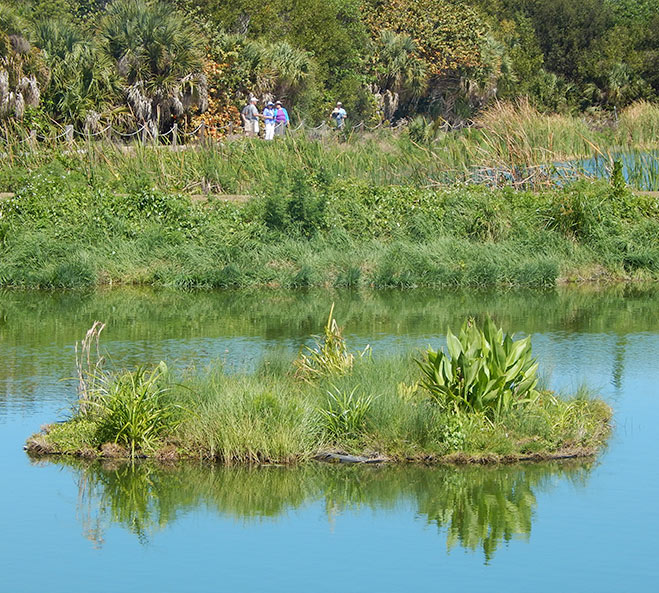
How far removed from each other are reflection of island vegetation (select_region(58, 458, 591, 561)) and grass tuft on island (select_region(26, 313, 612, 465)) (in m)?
0.16

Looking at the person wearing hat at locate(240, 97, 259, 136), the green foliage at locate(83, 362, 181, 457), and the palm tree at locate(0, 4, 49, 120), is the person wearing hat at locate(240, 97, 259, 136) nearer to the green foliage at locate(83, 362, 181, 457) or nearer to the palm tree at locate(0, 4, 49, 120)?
the palm tree at locate(0, 4, 49, 120)

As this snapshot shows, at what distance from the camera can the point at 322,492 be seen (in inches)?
380

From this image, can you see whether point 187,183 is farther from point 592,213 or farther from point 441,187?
point 592,213

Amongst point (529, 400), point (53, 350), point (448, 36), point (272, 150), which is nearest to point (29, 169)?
Answer: point (272, 150)

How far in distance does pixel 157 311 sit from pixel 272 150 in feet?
27.3

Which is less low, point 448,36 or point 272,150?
point 448,36

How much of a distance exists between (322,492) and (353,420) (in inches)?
36.7

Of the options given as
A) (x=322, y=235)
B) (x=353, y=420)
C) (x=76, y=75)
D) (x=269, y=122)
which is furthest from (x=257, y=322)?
(x=76, y=75)

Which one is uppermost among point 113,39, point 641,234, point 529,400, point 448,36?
point 448,36

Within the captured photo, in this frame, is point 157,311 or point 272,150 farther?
point 272,150

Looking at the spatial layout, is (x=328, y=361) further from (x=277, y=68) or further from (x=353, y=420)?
(x=277, y=68)

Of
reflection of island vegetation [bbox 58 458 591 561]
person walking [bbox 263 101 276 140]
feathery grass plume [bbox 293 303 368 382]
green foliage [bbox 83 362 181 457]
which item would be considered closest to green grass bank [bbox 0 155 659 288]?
feathery grass plume [bbox 293 303 368 382]

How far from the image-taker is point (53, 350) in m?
14.9

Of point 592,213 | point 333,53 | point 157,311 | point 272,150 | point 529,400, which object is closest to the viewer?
point 529,400
